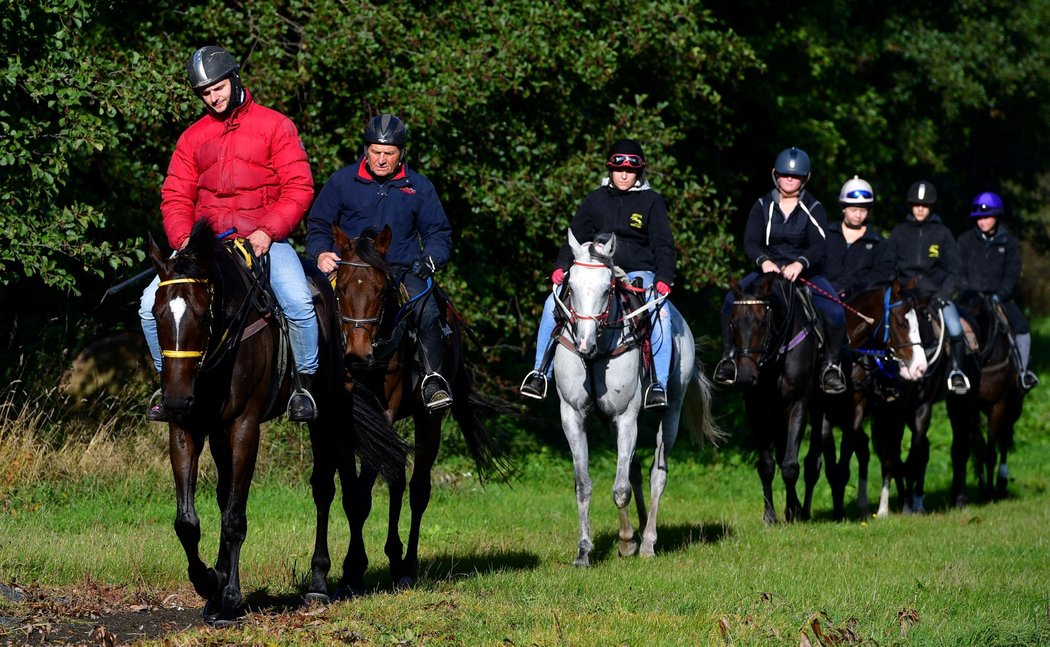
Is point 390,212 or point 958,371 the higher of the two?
point 390,212

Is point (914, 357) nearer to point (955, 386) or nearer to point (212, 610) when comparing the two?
point (955, 386)

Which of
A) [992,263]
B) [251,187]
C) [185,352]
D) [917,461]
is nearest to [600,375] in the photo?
[251,187]

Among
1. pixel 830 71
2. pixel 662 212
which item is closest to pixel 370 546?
pixel 662 212

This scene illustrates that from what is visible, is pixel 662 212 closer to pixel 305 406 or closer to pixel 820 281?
pixel 820 281

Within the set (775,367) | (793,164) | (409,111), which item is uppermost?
(409,111)

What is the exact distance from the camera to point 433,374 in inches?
417

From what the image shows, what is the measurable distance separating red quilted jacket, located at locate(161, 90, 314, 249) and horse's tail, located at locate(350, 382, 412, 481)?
4.63 feet

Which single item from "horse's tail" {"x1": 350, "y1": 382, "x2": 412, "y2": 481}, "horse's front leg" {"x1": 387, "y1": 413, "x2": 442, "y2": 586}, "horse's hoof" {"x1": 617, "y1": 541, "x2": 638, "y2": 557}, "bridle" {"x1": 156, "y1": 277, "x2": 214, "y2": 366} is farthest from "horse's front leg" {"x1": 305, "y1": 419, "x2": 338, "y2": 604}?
"horse's hoof" {"x1": 617, "y1": 541, "x2": 638, "y2": 557}

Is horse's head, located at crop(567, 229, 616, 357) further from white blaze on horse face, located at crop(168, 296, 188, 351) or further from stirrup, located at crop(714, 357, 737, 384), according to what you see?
white blaze on horse face, located at crop(168, 296, 188, 351)

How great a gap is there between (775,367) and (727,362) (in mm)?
1009

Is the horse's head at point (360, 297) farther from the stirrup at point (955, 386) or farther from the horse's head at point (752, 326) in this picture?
the stirrup at point (955, 386)

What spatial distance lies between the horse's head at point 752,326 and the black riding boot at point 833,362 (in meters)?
1.04

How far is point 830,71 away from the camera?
26.6 metres

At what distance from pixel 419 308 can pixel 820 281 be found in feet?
18.5
